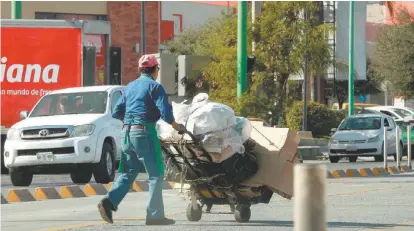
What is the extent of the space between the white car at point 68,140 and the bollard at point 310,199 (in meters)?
15.1

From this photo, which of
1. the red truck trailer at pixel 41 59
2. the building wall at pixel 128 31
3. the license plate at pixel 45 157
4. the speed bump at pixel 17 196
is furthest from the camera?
the building wall at pixel 128 31

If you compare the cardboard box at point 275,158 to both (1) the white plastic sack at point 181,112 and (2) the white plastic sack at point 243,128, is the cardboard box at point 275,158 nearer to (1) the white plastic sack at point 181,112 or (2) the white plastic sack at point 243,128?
(2) the white plastic sack at point 243,128

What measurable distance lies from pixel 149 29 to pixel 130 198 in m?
43.0

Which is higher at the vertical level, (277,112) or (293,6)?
(293,6)

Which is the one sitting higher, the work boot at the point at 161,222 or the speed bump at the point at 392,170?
the work boot at the point at 161,222

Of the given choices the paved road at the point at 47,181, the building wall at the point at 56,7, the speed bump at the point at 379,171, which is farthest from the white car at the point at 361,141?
the building wall at the point at 56,7

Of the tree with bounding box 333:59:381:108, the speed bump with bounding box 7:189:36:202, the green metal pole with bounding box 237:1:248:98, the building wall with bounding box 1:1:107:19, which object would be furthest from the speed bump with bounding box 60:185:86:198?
the tree with bounding box 333:59:381:108

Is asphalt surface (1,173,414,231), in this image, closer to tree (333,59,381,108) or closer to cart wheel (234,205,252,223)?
cart wheel (234,205,252,223)

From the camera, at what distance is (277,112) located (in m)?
31.6

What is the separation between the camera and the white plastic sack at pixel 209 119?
37.4 ft

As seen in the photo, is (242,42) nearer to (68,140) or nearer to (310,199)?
(68,140)

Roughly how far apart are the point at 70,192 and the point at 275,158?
5498mm

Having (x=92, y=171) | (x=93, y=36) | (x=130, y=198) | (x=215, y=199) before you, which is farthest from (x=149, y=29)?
(x=215, y=199)

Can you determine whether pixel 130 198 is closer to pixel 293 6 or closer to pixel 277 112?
pixel 277 112
